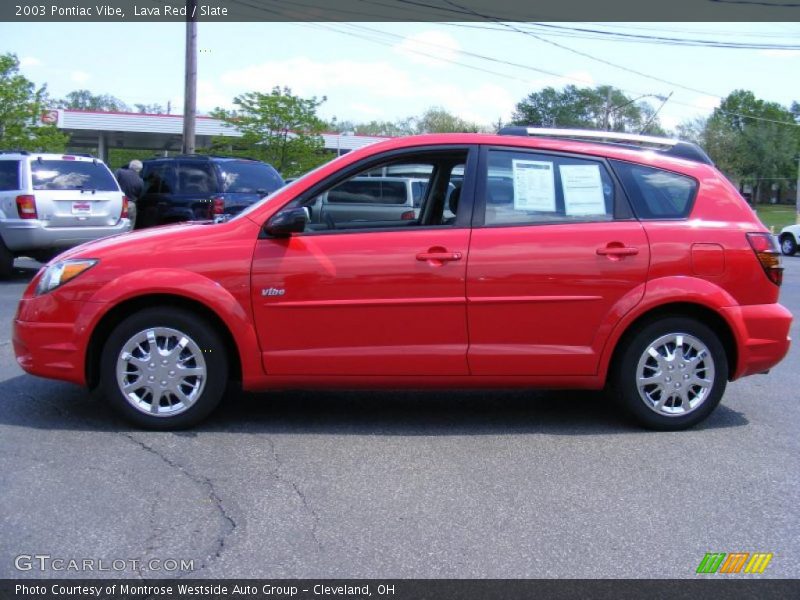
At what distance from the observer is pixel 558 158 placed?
5332 mm

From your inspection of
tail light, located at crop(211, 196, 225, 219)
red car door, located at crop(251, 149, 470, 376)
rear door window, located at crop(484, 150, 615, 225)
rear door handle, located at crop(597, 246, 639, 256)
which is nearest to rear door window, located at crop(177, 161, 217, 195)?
tail light, located at crop(211, 196, 225, 219)

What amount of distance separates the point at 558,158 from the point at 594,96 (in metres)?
39.8

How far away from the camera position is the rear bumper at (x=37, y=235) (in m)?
12.3

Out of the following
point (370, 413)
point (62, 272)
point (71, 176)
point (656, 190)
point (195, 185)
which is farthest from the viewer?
point (195, 185)

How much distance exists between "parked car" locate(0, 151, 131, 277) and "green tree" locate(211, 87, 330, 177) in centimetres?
1581

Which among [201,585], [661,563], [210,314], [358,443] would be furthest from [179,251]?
[661,563]

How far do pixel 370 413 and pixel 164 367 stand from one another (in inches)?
56.4

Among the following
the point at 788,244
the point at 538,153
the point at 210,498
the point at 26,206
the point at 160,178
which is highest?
the point at 538,153

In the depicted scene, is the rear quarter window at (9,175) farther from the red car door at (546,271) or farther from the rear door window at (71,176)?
the red car door at (546,271)

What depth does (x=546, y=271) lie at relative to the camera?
5105 mm

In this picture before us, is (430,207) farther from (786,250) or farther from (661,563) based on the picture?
(786,250)

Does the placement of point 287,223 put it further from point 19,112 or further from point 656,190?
point 19,112

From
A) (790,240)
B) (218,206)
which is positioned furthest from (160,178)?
(790,240)

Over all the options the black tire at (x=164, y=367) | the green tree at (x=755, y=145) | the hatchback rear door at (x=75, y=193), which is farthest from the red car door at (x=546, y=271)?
the green tree at (x=755, y=145)
